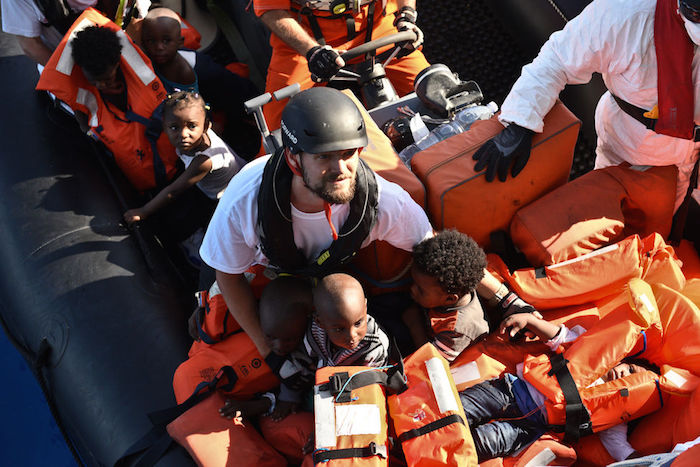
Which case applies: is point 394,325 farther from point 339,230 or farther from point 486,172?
point 486,172

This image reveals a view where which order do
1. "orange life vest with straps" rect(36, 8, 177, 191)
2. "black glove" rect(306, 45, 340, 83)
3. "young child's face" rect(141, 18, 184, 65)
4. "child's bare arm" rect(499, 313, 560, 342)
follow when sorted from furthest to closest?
"young child's face" rect(141, 18, 184, 65), "orange life vest with straps" rect(36, 8, 177, 191), "black glove" rect(306, 45, 340, 83), "child's bare arm" rect(499, 313, 560, 342)

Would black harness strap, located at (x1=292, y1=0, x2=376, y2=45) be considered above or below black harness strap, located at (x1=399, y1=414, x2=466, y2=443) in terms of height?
above

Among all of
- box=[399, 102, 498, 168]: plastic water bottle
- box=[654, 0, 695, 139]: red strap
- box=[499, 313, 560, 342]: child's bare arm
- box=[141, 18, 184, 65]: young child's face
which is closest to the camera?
box=[654, 0, 695, 139]: red strap

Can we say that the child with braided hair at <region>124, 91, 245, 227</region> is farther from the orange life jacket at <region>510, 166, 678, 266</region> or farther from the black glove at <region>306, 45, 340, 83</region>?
the orange life jacket at <region>510, 166, 678, 266</region>

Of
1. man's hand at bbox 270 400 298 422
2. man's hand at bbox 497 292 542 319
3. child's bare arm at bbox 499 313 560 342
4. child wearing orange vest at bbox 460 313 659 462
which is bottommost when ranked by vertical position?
child wearing orange vest at bbox 460 313 659 462

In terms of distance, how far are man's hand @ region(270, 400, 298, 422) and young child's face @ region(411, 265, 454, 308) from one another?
539 mm

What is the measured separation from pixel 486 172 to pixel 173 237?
60.5 inches

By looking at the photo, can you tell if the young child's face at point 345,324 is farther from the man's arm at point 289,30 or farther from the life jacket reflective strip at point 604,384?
the man's arm at point 289,30

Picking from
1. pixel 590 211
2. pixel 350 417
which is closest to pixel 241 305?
pixel 350 417

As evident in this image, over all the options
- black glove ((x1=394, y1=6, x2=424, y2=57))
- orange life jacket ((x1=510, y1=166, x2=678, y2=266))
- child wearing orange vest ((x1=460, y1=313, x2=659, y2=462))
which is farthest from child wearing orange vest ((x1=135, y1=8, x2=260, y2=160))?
child wearing orange vest ((x1=460, y1=313, x2=659, y2=462))

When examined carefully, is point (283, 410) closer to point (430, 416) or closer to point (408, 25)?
point (430, 416)

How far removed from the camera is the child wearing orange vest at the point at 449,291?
1.76 m

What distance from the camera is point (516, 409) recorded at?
5.78 feet

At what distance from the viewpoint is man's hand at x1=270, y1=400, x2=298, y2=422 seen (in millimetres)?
1836
